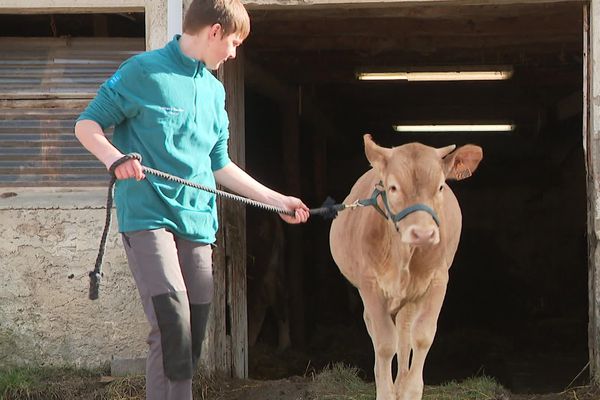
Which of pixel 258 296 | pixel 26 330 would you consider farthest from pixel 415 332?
pixel 258 296

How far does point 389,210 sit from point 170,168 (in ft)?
3.94

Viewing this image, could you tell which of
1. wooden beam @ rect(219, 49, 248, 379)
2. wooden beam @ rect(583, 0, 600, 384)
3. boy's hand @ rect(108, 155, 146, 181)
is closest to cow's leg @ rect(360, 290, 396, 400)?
wooden beam @ rect(583, 0, 600, 384)

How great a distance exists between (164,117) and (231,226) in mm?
3353

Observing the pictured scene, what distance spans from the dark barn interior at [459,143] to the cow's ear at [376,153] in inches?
89.6

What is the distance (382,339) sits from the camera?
16.1 ft

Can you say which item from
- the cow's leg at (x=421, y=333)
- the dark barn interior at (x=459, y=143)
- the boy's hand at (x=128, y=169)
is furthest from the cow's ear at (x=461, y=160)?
the dark barn interior at (x=459, y=143)

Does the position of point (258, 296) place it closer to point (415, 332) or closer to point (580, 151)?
point (580, 151)

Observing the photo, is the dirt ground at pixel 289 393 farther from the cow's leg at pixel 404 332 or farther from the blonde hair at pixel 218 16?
the blonde hair at pixel 218 16

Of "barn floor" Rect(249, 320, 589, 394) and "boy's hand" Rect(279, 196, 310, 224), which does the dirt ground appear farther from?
"boy's hand" Rect(279, 196, 310, 224)

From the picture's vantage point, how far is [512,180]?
16000 mm

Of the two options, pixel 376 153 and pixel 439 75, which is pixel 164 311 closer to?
pixel 376 153

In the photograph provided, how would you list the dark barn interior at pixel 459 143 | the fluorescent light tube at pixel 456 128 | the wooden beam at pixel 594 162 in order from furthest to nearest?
the fluorescent light tube at pixel 456 128 → the dark barn interior at pixel 459 143 → the wooden beam at pixel 594 162

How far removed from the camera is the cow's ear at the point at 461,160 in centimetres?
462

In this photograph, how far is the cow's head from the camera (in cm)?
421
